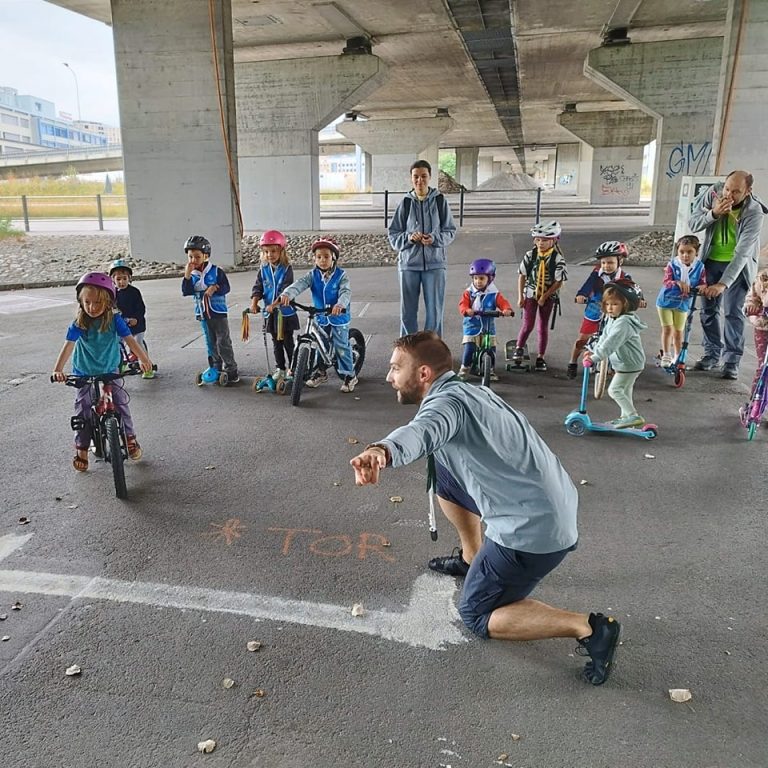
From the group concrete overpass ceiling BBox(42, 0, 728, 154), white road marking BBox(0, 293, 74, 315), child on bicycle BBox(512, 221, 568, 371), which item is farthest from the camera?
concrete overpass ceiling BBox(42, 0, 728, 154)

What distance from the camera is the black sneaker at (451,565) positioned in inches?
144

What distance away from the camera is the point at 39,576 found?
3.71 meters

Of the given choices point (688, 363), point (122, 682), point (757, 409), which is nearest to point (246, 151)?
point (688, 363)

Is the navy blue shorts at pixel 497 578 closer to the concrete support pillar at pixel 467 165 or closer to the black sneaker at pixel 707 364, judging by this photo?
the black sneaker at pixel 707 364

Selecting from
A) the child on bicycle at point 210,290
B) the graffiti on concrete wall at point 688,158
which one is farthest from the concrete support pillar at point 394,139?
the child on bicycle at point 210,290

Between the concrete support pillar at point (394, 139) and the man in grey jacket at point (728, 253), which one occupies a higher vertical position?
the concrete support pillar at point (394, 139)

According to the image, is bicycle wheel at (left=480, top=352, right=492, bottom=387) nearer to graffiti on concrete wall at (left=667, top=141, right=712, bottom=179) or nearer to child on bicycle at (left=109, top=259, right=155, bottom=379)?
child on bicycle at (left=109, top=259, right=155, bottom=379)

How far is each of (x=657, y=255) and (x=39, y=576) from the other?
1622 cm

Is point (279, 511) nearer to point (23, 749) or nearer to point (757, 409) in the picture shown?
point (23, 749)

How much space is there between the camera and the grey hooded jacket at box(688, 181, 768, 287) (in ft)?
22.5

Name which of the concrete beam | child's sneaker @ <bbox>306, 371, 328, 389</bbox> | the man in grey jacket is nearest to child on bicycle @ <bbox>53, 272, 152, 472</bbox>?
child's sneaker @ <bbox>306, 371, 328, 389</bbox>

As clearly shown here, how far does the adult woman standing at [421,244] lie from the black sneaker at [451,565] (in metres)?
4.07

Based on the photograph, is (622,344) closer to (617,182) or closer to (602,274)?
(602,274)

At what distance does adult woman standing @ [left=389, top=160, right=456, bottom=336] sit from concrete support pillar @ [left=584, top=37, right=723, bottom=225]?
56.8 ft
